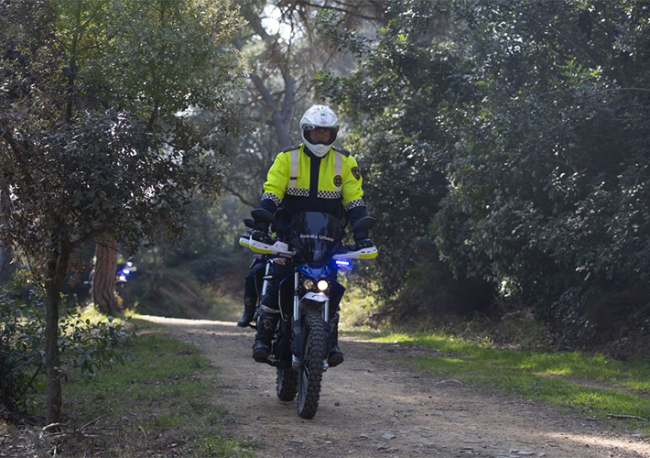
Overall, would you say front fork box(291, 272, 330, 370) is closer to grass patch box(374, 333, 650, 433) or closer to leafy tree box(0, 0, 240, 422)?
leafy tree box(0, 0, 240, 422)

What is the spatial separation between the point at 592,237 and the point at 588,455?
6.55 meters

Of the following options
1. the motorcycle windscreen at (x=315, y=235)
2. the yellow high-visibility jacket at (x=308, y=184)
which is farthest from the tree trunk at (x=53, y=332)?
the motorcycle windscreen at (x=315, y=235)

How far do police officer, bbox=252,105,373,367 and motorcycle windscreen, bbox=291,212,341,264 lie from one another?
0.60 ft

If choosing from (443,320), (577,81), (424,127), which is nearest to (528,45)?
(577,81)

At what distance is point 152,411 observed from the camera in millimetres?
7816

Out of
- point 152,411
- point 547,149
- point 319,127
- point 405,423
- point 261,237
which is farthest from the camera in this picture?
point 547,149

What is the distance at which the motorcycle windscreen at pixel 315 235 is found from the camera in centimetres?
734

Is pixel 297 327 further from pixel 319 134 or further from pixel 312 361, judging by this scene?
pixel 319 134

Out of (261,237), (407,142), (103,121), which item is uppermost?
(407,142)

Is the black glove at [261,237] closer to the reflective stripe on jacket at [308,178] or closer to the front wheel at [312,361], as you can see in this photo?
the reflective stripe on jacket at [308,178]

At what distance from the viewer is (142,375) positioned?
1047cm

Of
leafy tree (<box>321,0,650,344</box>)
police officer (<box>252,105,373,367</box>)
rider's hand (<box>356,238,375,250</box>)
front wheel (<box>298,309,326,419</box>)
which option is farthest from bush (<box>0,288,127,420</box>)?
leafy tree (<box>321,0,650,344</box>)

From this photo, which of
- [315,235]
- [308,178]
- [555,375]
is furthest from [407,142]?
[315,235]

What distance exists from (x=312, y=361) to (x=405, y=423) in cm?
98
